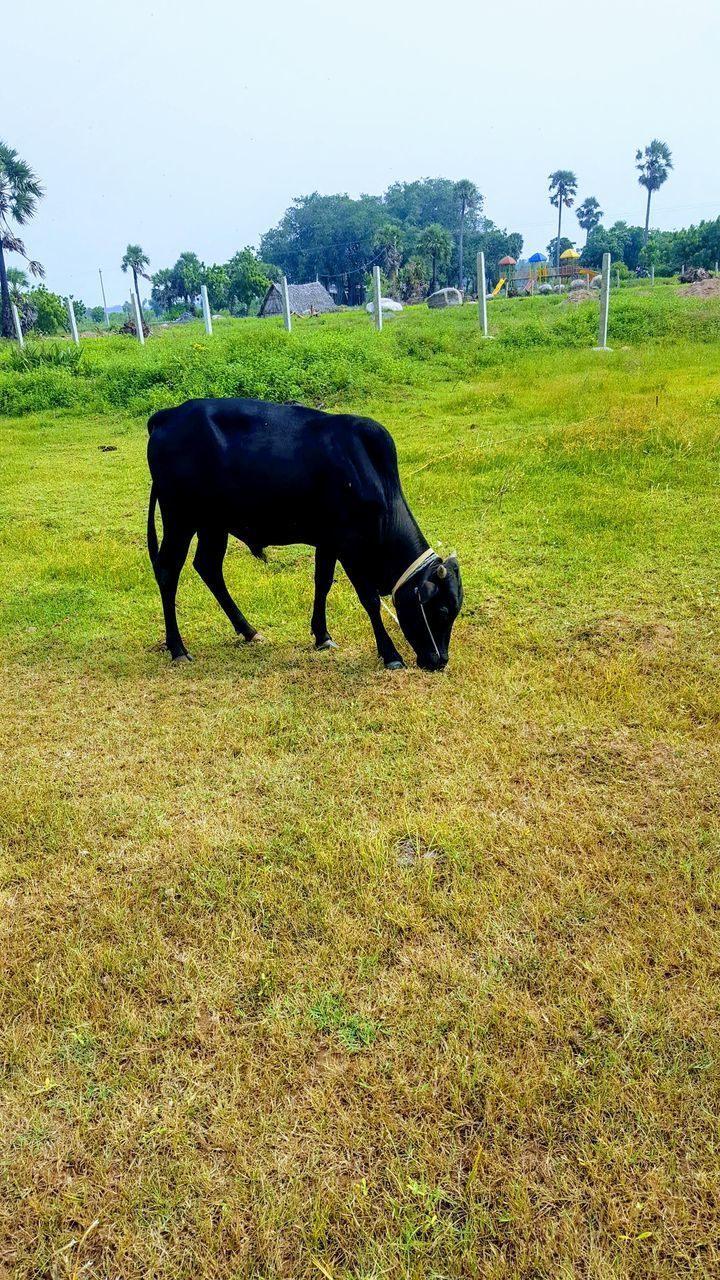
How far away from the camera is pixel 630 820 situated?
3.56 m

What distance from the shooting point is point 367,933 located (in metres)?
2.98

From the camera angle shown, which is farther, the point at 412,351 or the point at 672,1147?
the point at 412,351

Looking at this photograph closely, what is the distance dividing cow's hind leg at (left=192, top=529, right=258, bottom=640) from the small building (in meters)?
44.1

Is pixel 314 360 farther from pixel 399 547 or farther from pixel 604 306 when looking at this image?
pixel 399 547

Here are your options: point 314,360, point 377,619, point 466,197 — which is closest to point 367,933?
point 377,619

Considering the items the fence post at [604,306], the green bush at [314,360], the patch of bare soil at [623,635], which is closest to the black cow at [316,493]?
the patch of bare soil at [623,635]

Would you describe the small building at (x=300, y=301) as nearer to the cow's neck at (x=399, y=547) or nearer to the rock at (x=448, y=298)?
the rock at (x=448, y=298)

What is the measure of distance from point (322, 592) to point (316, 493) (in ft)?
2.34

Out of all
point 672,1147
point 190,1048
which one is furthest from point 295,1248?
point 672,1147

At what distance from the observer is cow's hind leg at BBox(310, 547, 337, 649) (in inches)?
221

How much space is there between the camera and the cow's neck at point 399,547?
5383 mm

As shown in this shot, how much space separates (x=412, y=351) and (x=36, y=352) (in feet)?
28.9

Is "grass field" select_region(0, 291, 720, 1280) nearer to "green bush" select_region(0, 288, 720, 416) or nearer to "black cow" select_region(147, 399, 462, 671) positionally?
"black cow" select_region(147, 399, 462, 671)

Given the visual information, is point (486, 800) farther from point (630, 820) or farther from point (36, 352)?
point (36, 352)
